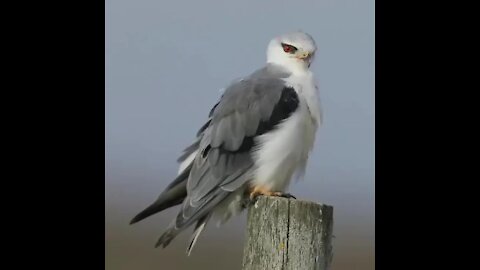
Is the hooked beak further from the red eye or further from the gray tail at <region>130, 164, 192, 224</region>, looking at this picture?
the gray tail at <region>130, 164, 192, 224</region>

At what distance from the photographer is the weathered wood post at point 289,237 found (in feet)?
8.91

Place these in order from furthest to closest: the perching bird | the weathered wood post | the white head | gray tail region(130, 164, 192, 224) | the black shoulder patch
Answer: the white head, the black shoulder patch, the perching bird, gray tail region(130, 164, 192, 224), the weathered wood post

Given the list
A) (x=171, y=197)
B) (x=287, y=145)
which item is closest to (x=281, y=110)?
(x=287, y=145)

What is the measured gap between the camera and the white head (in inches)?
166

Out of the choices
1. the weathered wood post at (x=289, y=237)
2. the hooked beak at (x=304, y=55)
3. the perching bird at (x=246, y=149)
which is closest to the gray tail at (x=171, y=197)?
the perching bird at (x=246, y=149)

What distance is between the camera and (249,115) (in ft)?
12.4

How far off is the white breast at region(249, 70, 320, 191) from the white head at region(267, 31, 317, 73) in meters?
0.29

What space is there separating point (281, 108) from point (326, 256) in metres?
1.21

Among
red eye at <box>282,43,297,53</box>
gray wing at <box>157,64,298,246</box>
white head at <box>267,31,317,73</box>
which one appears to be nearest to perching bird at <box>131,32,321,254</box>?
gray wing at <box>157,64,298,246</box>

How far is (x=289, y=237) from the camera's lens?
2.74m

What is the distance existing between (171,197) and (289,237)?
1.11 meters

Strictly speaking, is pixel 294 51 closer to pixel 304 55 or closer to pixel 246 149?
pixel 304 55

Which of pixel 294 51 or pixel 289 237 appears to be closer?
pixel 289 237

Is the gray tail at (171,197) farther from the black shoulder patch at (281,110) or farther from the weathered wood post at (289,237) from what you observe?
the weathered wood post at (289,237)
